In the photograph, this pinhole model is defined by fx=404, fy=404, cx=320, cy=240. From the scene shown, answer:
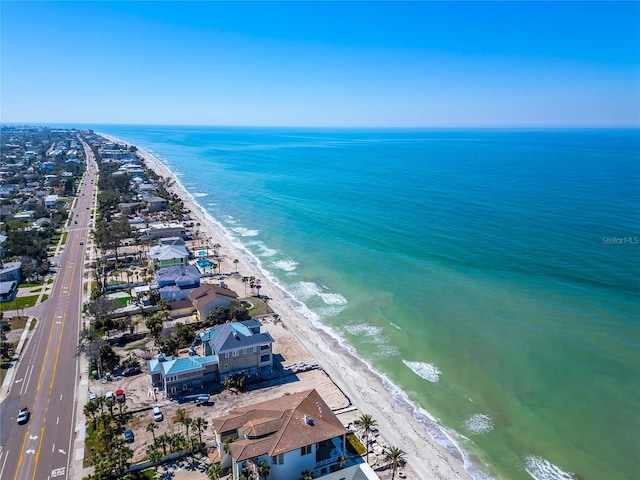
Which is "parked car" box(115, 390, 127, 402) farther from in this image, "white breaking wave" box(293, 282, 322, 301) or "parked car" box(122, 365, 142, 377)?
"white breaking wave" box(293, 282, 322, 301)

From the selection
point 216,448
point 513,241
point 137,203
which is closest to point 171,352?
point 216,448

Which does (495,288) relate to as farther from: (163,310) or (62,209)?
(62,209)

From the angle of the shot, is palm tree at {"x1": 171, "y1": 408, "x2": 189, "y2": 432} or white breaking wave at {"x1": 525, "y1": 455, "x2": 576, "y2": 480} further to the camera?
palm tree at {"x1": 171, "y1": 408, "x2": 189, "y2": 432}

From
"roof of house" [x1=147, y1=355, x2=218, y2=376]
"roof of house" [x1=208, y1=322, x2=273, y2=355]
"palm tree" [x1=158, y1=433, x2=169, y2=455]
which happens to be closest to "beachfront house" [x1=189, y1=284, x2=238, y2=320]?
"roof of house" [x1=208, y1=322, x2=273, y2=355]

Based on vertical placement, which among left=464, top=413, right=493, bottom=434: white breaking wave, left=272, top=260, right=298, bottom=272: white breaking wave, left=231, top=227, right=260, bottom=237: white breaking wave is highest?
left=231, top=227, right=260, bottom=237: white breaking wave

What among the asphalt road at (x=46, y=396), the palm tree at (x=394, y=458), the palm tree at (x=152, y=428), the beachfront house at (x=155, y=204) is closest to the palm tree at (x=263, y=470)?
the palm tree at (x=394, y=458)

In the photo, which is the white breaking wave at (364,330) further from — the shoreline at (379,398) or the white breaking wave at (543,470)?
the white breaking wave at (543,470)
